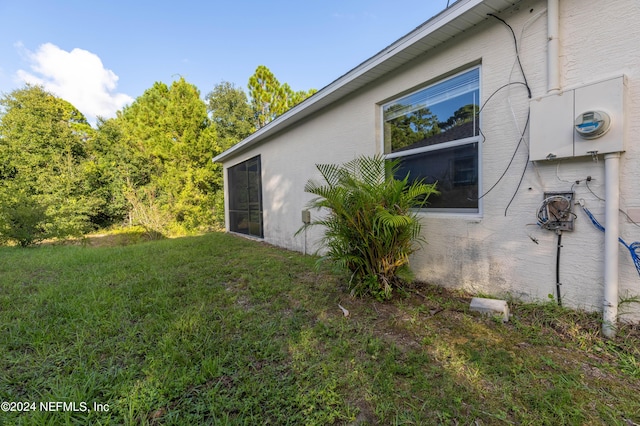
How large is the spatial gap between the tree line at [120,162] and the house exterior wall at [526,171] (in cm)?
1073

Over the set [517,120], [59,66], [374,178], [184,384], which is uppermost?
[59,66]

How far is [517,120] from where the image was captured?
2238 mm

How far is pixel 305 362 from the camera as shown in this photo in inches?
67.2

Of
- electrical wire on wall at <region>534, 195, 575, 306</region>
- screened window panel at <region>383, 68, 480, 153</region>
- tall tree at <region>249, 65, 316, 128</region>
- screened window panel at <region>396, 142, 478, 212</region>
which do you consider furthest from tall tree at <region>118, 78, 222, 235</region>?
→ electrical wire on wall at <region>534, 195, 575, 306</region>

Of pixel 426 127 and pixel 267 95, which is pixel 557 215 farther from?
pixel 267 95

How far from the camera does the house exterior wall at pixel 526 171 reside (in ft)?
5.81

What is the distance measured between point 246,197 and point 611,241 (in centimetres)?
748

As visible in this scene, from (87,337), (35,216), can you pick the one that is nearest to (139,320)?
(87,337)

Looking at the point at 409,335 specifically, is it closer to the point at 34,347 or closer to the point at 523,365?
the point at 523,365

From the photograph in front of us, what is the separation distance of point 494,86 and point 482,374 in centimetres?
236

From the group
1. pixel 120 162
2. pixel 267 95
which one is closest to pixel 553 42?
pixel 267 95

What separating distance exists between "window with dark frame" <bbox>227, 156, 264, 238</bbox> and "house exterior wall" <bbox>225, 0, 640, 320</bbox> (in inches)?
184

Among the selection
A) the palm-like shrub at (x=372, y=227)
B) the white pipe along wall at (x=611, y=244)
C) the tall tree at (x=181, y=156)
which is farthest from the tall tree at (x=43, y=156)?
the white pipe along wall at (x=611, y=244)

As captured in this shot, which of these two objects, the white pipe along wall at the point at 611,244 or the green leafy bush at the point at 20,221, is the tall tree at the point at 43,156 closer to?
the green leafy bush at the point at 20,221
